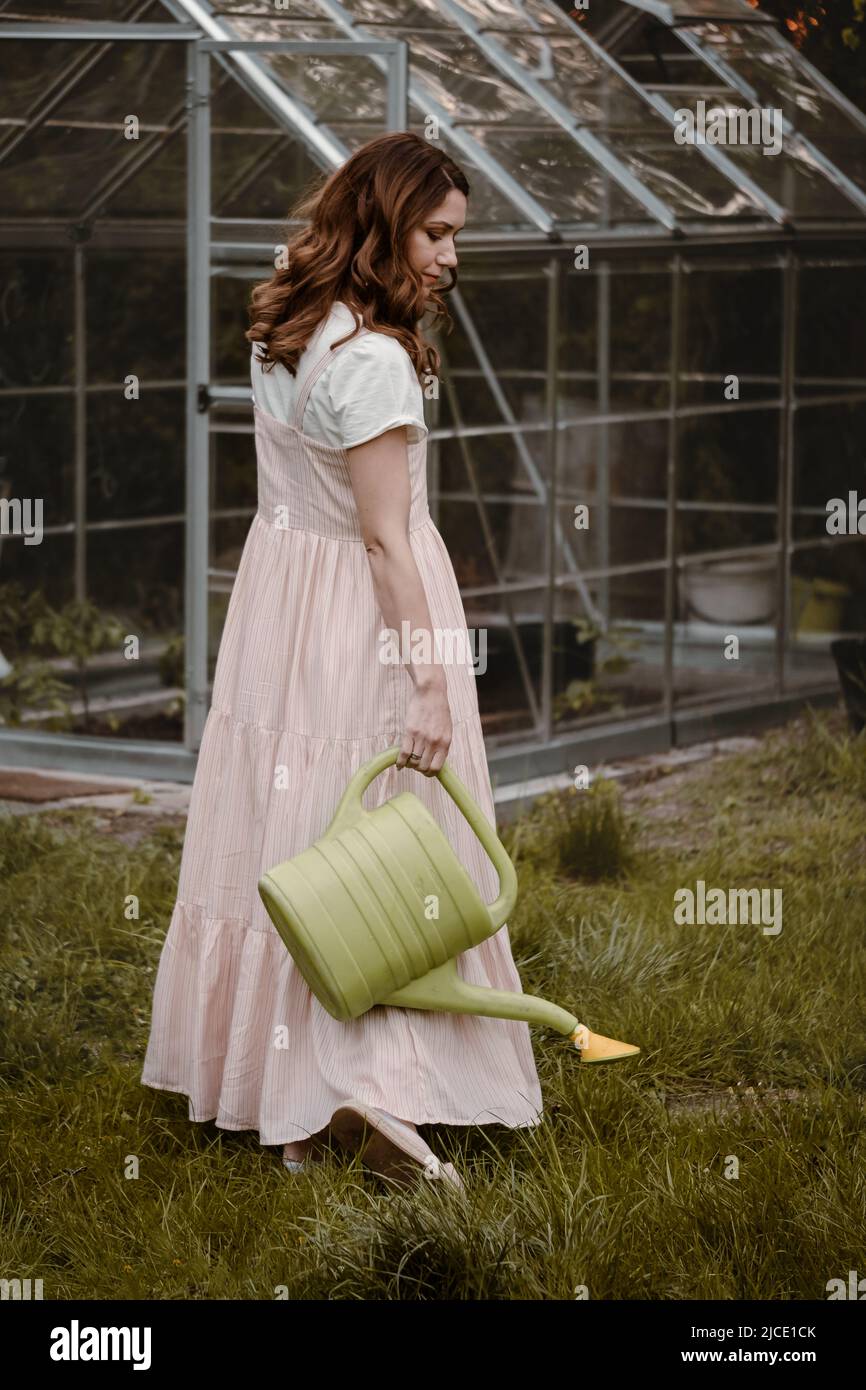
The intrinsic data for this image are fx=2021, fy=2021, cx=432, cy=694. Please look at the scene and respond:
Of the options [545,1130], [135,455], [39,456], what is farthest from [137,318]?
[545,1130]

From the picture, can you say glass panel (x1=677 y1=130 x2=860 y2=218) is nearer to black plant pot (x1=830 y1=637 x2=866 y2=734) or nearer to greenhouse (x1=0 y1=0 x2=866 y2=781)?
greenhouse (x1=0 y1=0 x2=866 y2=781)

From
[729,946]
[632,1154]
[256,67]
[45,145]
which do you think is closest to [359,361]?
[632,1154]

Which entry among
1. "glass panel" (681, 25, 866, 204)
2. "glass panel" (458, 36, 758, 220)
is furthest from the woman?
"glass panel" (681, 25, 866, 204)

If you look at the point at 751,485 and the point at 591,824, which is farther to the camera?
the point at 751,485

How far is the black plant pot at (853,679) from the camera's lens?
6.98 meters

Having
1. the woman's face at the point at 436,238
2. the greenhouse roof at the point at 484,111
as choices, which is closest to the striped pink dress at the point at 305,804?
the woman's face at the point at 436,238

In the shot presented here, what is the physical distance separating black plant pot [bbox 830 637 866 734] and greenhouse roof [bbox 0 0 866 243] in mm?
1562

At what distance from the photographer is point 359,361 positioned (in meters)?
3.19

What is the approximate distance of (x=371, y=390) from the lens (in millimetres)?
3172

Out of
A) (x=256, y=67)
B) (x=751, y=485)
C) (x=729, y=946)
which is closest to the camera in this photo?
(x=729, y=946)

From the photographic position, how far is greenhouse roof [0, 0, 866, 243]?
6133 millimetres

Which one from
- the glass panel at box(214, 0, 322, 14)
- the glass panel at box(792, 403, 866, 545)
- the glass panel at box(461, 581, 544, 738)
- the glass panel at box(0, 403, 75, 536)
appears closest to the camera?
the glass panel at box(214, 0, 322, 14)
